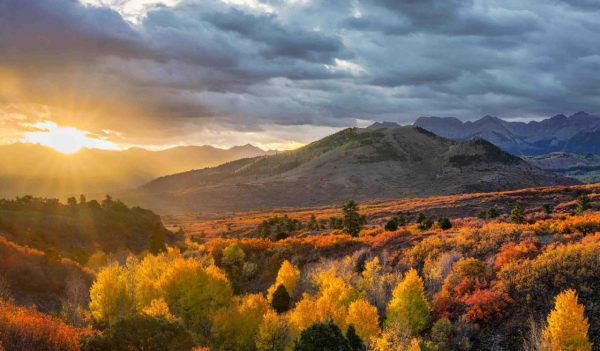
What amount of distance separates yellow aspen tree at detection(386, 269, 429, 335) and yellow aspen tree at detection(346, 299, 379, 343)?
1.57 m

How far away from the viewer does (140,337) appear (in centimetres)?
2362

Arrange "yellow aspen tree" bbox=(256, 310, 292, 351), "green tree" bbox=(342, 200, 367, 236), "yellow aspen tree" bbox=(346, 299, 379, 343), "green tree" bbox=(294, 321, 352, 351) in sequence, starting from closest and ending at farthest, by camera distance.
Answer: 1. "green tree" bbox=(294, 321, 352, 351)
2. "yellow aspen tree" bbox=(346, 299, 379, 343)
3. "yellow aspen tree" bbox=(256, 310, 292, 351)
4. "green tree" bbox=(342, 200, 367, 236)

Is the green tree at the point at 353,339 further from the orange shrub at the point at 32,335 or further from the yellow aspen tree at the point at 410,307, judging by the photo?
the orange shrub at the point at 32,335

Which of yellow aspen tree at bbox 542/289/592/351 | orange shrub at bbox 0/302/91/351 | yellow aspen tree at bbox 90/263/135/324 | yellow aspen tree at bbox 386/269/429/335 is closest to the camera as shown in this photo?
orange shrub at bbox 0/302/91/351

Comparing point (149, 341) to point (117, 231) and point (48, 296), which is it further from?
point (117, 231)

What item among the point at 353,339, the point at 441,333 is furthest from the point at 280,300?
the point at 441,333

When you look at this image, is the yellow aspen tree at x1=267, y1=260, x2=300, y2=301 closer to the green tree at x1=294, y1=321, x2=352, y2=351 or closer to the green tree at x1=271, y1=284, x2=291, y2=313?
the green tree at x1=271, y1=284, x2=291, y2=313

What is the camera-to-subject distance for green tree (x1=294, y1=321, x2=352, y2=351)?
24.8 meters

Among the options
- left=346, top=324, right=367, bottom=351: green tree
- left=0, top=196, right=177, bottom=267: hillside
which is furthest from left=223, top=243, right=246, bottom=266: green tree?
→ left=346, top=324, right=367, bottom=351: green tree

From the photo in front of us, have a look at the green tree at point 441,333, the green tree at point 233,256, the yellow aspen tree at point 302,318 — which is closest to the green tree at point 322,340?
the yellow aspen tree at point 302,318

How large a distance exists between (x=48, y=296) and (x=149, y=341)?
90.1 ft

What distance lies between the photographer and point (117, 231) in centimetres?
9631

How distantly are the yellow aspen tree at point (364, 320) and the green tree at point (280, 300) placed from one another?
41.6 feet

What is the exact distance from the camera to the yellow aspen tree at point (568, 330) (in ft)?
75.7
